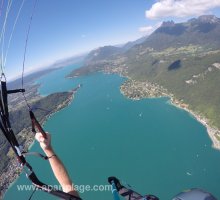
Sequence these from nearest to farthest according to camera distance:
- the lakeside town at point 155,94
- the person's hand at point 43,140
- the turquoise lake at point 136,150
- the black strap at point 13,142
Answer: the black strap at point 13,142
the person's hand at point 43,140
the turquoise lake at point 136,150
the lakeside town at point 155,94

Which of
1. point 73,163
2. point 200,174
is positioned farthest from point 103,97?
point 200,174

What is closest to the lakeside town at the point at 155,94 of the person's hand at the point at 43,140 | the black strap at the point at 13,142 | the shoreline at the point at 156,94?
the shoreline at the point at 156,94

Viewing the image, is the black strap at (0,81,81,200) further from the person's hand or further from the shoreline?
the shoreline

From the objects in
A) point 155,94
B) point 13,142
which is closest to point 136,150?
point 155,94

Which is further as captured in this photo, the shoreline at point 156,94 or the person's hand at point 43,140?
the shoreline at point 156,94

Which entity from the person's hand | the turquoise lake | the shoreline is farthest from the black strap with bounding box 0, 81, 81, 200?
the shoreline

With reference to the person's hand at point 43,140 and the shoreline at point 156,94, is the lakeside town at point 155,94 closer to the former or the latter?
the shoreline at point 156,94

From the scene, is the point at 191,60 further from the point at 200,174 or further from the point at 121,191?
the point at 121,191
